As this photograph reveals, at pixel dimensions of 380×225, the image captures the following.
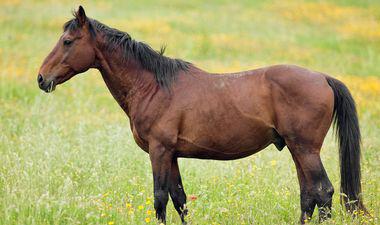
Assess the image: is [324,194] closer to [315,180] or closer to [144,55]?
[315,180]

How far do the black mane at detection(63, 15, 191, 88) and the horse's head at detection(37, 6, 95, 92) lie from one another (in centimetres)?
11

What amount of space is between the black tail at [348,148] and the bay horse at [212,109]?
1 cm

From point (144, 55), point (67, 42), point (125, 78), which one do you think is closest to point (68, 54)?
point (67, 42)

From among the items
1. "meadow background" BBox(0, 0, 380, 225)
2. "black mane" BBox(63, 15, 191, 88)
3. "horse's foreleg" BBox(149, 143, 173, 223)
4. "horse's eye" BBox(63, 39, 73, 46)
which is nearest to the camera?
"horse's foreleg" BBox(149, 143, 173, 223)

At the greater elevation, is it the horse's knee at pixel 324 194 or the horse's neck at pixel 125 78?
the horse's neck at pixel 125 78

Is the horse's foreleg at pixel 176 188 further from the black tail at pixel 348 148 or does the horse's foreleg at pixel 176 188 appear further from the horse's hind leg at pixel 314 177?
the black tail at pixel 348 148

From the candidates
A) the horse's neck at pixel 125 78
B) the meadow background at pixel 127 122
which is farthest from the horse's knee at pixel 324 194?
the horse's neck at pixel 125 78

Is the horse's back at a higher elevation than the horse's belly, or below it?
higher

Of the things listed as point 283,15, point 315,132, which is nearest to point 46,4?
point 283,15

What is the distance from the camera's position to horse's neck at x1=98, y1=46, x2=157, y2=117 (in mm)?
6504

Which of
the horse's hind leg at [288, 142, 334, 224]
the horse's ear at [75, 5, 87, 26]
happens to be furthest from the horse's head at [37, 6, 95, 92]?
the horse's hind leg at [288, 142, 334, 224]

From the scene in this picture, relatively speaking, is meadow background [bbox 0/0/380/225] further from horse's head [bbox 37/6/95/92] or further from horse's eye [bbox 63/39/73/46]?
horse's eye [bbox 63/39/73/46]

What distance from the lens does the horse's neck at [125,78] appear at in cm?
650

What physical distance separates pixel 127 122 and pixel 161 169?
236 inches
